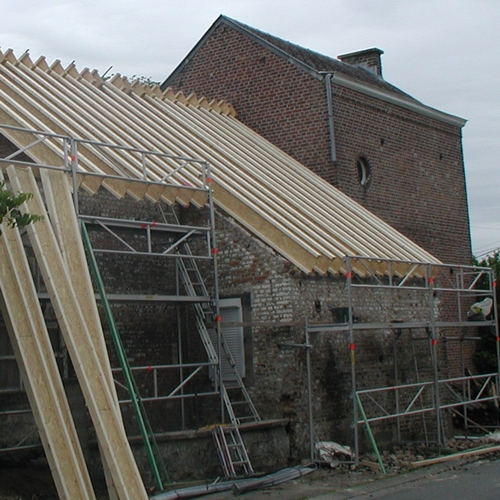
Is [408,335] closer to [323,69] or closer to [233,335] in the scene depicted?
[233,335]

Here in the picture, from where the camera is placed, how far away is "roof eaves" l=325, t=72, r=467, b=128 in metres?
20.5

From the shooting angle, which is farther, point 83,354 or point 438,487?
point 438,487

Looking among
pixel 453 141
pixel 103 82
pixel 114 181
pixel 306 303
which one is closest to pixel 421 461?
pixel 306 303

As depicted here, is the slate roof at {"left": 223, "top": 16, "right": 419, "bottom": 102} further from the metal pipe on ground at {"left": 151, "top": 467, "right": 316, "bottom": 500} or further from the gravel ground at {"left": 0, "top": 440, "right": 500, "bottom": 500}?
the metal pipe on ground at {"left": 151, "top": 467, "right": 316, "bottom": 500}

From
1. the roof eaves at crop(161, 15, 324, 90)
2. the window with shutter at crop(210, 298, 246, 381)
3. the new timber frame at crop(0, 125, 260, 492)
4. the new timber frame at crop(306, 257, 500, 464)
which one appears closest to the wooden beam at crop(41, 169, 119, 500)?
the new timber frame at crop(0, 125, 260, 492)

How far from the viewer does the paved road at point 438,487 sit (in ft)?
37.7

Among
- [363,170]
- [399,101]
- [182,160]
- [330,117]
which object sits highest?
[399,101]

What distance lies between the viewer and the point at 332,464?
13.8m

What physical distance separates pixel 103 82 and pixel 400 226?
769cm

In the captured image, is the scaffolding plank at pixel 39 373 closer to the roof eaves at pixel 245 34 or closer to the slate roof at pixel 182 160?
the slate roof at pixel 182 160

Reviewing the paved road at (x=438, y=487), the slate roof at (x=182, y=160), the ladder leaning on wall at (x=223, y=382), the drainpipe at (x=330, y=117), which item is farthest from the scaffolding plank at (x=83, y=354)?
the drainpipe at (x=330, y=117)

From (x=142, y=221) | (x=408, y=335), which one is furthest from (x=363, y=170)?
(x=142, y=221)

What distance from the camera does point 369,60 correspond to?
25609 mm

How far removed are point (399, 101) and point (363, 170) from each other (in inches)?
93.2
